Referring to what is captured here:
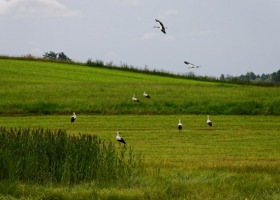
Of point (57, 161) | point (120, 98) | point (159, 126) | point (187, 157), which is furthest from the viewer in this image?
point (120, 98)

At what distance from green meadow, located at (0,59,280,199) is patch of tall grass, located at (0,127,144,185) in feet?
1.04

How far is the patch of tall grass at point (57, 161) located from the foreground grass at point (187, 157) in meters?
0.49

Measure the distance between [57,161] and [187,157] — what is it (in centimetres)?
673

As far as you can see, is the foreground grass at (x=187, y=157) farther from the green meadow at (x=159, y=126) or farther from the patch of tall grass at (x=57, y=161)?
the patch of tall grass at (x=57, y=161)

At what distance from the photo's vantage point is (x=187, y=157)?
2162 centimetres

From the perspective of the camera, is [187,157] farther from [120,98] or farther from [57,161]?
[120,98]

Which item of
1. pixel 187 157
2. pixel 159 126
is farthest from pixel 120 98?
pixel 187 157

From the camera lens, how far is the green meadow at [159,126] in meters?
15.1

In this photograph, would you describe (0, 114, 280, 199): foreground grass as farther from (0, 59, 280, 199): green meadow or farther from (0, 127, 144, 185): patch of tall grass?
(0, 127, 144, 185): patch of tall grass

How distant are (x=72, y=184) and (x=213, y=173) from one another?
3825 mm

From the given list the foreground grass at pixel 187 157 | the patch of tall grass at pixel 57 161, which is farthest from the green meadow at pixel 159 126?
the patch of tall grass at pixel 57 161

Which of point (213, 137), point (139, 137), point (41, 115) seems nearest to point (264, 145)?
point (213, 137)

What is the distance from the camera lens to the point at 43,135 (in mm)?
17609

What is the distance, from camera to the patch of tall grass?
1574cm
